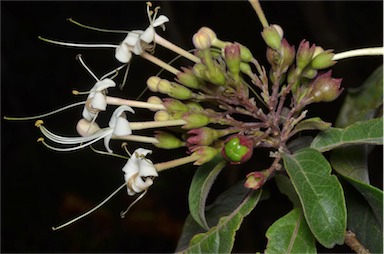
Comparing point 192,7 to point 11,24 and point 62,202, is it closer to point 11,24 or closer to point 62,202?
point 11,24

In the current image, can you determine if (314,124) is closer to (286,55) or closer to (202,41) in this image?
(286,55)

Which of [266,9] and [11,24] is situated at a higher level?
[11,24]

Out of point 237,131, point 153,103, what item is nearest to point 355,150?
point 237,131

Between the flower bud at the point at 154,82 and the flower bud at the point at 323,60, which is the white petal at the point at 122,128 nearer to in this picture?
the flower bud at the point at 154,82

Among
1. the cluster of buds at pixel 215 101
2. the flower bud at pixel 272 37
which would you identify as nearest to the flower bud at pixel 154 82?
the cluster of buds at pixel 215 101

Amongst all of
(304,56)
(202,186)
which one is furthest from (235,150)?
(304,56)

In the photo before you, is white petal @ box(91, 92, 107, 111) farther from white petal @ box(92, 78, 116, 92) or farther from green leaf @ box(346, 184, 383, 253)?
green leaf @ box(346, 184, 383, 253)
